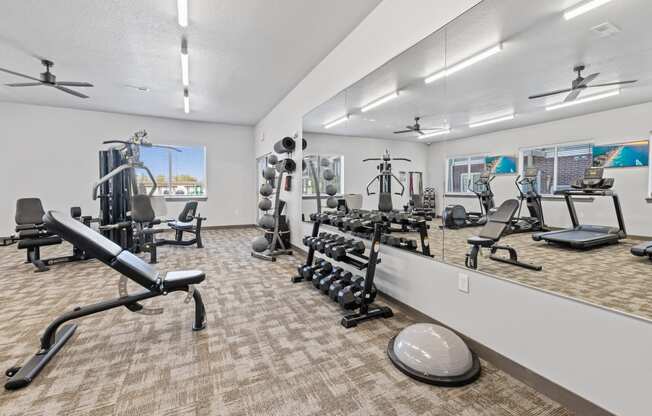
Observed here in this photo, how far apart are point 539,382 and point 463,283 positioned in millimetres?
671

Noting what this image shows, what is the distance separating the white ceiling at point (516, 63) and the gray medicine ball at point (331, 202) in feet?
4.83

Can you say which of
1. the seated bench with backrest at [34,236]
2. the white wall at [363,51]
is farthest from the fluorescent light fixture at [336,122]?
the seated bench with backrest at [34,236]

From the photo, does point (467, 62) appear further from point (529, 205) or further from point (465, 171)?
point (529, 205)

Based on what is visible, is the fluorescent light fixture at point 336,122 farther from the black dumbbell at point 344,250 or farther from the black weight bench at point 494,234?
the black weight bench at point 494,234

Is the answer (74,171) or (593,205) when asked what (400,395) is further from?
(74,171)

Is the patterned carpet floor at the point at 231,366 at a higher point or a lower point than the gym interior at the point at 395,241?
lower

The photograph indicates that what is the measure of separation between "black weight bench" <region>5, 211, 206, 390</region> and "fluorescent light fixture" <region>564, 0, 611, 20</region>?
3.06 m

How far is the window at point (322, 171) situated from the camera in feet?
14.0

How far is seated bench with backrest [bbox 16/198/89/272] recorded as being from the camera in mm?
4277

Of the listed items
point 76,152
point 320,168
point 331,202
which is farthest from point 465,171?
point 76,152

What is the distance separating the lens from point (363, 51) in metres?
3.37

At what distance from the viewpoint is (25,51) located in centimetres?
409

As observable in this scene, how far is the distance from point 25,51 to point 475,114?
5878 millimetres

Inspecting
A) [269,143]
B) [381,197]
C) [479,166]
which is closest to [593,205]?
[479,166]
